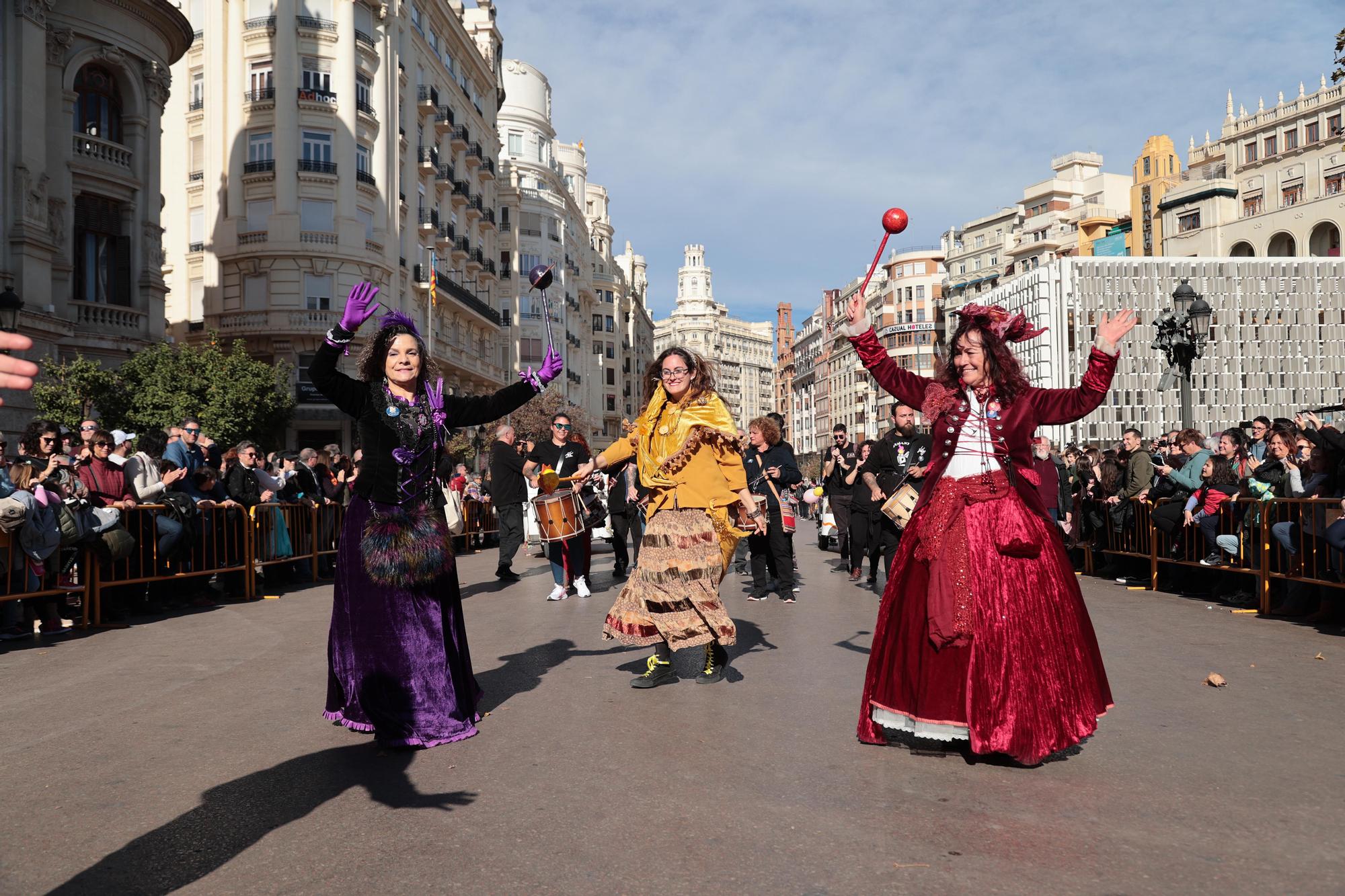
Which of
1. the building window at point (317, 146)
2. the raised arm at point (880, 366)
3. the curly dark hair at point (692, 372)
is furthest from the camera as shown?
the building window at point (317, 146)

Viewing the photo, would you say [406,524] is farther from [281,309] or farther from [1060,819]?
[281,309]

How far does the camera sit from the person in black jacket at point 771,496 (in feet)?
38.9

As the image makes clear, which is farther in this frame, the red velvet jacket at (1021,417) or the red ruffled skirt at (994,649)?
the red velvet jacket at (1021,417)

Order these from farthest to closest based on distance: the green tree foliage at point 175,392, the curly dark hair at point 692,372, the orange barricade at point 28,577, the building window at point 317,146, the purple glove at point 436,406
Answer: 1. the building window at point 317,146
2. the green tree foliage at point 175,392
3. the orange barricade at point 28,577
4. the curly dark hair at point 692,372
5. the purple glove at point 436,406

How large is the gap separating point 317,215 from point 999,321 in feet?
120

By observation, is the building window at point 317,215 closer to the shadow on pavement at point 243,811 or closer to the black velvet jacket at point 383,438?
the black velvet jacket at point 383,438

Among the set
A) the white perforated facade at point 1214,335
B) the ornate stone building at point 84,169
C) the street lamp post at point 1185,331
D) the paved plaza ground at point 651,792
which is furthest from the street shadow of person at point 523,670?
the white perforated facade at point 1214,335

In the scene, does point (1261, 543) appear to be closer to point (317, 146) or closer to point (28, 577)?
point (28, 577)

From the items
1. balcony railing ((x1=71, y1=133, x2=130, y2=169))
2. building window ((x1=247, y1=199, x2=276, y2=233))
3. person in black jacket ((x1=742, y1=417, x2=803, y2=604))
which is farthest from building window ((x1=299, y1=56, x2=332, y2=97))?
person in black jacket ((x1=742, y1=417, x2=803, y2=604))

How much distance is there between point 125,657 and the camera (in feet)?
26.8

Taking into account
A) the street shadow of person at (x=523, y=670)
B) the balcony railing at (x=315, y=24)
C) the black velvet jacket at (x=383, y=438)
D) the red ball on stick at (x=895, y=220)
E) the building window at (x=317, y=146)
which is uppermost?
the balcony railing at (x=315, y=24)

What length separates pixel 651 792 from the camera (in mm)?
4391

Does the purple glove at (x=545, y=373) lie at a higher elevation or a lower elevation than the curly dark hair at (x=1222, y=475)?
higher

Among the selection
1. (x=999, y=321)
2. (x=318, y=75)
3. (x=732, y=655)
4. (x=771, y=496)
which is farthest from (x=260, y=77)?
(x=999, y=321)
